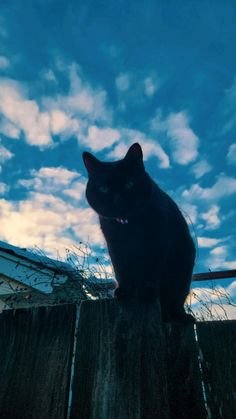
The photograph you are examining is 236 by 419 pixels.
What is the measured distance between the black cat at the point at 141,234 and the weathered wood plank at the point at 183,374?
1.33 ft

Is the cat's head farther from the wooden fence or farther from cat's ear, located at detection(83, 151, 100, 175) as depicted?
the wooden fence

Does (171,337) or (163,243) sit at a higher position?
(163,243)

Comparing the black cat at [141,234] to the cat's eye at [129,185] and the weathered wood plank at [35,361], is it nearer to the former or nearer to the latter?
the cat's eye at [129,185]

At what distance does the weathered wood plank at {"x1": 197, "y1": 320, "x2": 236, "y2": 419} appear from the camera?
1.11 m

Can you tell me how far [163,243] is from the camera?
76.8 inches

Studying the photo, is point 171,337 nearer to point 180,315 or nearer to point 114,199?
point 180,315

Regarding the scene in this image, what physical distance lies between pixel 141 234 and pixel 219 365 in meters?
0.97

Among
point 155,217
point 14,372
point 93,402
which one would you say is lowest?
point 93,402

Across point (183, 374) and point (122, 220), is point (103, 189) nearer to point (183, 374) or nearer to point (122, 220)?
point (122, 220)

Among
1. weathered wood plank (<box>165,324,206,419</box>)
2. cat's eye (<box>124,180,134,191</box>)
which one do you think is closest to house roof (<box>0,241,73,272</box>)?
cat's eye (<box>124,180,134,191</box>)

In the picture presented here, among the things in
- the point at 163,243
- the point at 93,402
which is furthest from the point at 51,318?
the point at 163,243

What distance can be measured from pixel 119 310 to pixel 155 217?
0.89 m

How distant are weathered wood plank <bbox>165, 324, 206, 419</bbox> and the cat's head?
108cm

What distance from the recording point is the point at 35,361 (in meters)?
1.28
